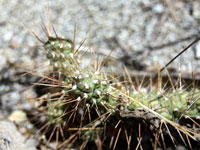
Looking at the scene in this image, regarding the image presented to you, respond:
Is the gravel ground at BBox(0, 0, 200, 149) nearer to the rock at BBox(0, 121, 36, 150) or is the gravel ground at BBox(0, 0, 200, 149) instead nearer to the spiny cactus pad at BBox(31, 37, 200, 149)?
the rock at BBox(0, 121, 36, 150)

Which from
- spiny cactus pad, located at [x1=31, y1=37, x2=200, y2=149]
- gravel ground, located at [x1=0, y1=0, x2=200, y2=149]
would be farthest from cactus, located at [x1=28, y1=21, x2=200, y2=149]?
gravel ground, located at [x1=0, y1=0, x2=200, y2=149]

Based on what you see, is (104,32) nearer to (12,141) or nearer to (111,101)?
(111,101)

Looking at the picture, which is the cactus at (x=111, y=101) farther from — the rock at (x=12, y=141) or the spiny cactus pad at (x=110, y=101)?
the rock at (x=12, y=141)

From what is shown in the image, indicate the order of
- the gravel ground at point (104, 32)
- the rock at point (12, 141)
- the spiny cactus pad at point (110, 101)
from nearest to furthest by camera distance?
the spiny cactus pad at point (110, 101) < the rock at point (12, 141) < the gravel ground at point (104, 32)

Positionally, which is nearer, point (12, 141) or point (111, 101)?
point (111, 101)

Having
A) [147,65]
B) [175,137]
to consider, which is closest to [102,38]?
[147,65]

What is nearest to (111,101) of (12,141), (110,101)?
(110,101)

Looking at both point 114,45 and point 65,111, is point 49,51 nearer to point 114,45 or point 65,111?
point 65,111

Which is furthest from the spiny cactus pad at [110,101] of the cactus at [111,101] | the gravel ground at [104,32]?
the gravel ground at [104,32]
